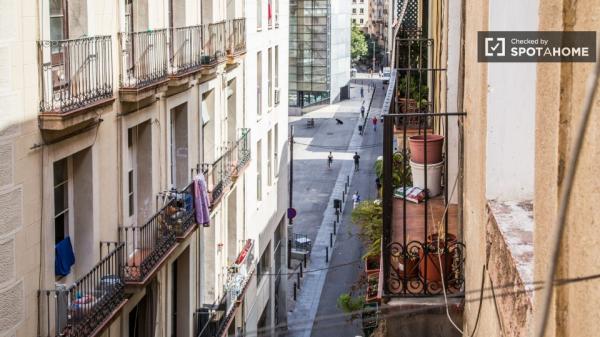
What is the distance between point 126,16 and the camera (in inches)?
722

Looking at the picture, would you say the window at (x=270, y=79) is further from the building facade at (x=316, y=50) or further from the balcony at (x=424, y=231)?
the building facade at (x=316, y=50)

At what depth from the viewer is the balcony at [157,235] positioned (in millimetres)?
17047

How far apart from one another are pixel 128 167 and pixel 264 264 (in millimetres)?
16825

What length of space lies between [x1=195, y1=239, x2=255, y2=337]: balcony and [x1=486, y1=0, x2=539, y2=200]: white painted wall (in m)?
16.4

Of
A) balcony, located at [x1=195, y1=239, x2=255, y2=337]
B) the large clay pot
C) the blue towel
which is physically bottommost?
balcony, located at [x1=195, y1=239, x2=255, y2=337]

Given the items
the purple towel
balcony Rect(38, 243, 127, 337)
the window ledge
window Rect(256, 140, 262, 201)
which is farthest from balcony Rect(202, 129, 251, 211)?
the window ledge

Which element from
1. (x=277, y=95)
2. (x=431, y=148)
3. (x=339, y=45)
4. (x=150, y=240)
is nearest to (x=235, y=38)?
(x=277, y=95)

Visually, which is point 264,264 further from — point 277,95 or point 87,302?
point 87,302

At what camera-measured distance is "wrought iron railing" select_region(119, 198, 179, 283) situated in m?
17.0

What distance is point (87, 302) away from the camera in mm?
14539

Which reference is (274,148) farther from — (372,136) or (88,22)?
(372,136)

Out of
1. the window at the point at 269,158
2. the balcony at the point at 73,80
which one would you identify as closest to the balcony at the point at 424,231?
the balcony at the point at 73,80

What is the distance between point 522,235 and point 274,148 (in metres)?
29.0

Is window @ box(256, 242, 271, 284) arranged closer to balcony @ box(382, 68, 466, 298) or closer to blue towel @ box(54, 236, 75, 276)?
blue towel @ box(54, 236, 75, 276)
